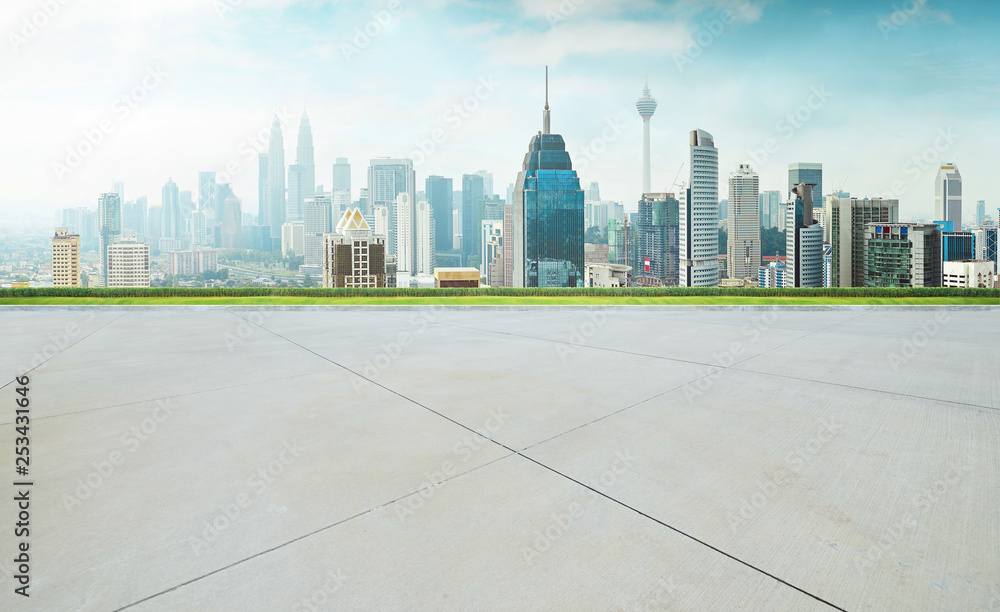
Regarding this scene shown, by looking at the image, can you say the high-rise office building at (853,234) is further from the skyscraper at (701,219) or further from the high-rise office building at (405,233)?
the high-rise office building at (405,233)

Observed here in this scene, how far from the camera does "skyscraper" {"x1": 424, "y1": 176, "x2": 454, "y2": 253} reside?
3533 inches

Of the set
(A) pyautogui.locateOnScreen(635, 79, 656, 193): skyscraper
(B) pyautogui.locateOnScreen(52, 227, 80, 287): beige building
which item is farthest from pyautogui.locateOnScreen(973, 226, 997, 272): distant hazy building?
(A) pyautogui.locateOnScreen(635, 79, 656, 193): skyscraper

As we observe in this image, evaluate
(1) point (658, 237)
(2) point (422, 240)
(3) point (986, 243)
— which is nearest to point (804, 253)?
(3) point (986, 243)

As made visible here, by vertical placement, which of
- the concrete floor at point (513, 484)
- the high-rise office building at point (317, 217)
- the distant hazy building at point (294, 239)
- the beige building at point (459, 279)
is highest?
the high-rise office building at point (317, 217)

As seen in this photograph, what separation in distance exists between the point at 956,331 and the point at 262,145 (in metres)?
17.6

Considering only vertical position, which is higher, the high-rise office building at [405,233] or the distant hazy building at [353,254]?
the high-rise office building at [405,233]

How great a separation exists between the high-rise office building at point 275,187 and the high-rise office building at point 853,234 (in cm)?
4965

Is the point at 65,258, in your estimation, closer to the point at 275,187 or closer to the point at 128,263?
the point at 128,263

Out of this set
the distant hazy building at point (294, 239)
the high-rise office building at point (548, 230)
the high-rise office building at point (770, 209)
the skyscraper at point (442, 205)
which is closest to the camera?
the distant hazy building at point (294, 239)

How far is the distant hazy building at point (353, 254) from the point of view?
108ft

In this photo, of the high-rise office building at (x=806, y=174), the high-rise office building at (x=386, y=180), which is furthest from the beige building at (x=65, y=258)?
the high-rise office building at (x=806, y=174)

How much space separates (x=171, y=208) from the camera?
41.3 metres

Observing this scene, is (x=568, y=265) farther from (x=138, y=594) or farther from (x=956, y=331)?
(x=138, y=594)

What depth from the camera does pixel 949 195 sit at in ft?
156
